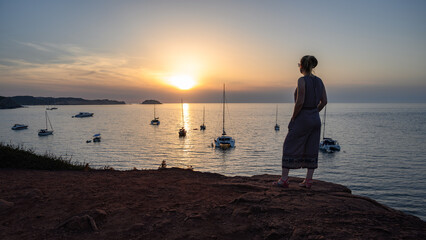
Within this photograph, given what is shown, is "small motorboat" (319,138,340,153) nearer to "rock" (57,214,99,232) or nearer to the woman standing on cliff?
the woman standing on cliff

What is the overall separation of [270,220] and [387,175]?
129ft

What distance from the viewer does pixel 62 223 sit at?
3.72 meters

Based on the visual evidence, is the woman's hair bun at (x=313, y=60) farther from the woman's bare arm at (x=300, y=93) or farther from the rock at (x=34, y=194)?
the rock at (x=34, y=194)

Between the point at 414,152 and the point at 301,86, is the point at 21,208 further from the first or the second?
the point at 414,152

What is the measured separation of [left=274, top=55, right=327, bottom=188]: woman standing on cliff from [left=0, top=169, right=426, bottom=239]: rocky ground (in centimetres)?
67

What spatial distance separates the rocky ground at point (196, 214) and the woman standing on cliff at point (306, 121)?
67cm

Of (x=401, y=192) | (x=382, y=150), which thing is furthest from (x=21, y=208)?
(x=382, y=150)

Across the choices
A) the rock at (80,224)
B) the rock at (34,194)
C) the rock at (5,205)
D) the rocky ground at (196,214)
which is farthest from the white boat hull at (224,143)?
the rock at (80,224)

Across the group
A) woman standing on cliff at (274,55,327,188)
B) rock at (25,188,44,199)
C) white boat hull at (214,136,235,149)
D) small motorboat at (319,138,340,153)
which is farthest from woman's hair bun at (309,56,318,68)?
small motorboat at (319,138,340,153)

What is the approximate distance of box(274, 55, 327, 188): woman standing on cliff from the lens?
4934 millimetres

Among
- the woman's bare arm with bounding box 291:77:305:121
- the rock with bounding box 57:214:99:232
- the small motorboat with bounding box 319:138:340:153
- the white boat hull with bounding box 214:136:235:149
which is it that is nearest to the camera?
the rock with bounding box 57:214:99:232

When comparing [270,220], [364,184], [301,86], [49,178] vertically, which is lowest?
[364,184]

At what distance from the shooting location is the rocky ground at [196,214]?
3.27 metres

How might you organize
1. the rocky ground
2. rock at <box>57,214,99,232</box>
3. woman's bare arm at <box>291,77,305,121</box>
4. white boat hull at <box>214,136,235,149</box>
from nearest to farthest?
the rocky ground
rock at <box>57,214,99,232</box>
woman's bare arm at <box>291,77,305,121</box>
white boat hull at <box>214,136,235,149</box>
